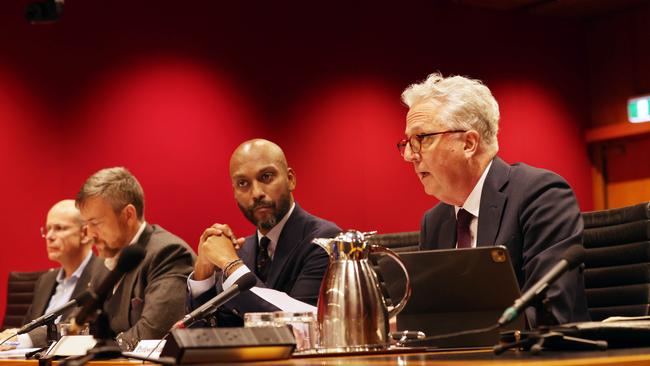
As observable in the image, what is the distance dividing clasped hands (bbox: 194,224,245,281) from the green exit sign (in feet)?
16.5

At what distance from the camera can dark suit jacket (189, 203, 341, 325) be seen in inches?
120

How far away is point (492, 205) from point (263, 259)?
1.05 metres

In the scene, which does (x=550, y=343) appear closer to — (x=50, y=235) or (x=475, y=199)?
(x=475, y=199)

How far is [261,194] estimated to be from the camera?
335 centimetres

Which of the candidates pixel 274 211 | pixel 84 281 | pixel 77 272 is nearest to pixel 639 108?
pixel 77 272

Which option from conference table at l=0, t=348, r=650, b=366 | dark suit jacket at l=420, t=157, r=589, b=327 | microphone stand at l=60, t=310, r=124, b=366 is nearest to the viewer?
conference table at l=0, t=348, r=650, b=366

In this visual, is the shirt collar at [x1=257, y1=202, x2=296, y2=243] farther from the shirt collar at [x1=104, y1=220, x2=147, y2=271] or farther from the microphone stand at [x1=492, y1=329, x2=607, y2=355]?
the microphone stand at [x1=492, y1=329, x2=607, y2=355]

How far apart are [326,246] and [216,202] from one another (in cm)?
409

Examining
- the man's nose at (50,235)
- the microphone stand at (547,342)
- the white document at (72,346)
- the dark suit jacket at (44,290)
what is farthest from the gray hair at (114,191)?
the microphone stand at (547,342)

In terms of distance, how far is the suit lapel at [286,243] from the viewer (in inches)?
126

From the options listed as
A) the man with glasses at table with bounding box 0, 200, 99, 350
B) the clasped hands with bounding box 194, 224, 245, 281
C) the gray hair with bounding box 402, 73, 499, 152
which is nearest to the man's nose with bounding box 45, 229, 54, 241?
the man with glasses at table with bounding box 0, 200, 99, 350

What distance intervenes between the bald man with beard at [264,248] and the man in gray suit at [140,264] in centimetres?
36

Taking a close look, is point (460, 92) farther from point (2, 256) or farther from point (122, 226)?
point (2, 256)

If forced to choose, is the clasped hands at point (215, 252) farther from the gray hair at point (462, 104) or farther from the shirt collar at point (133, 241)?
the shirt collar at point (133, 241)
